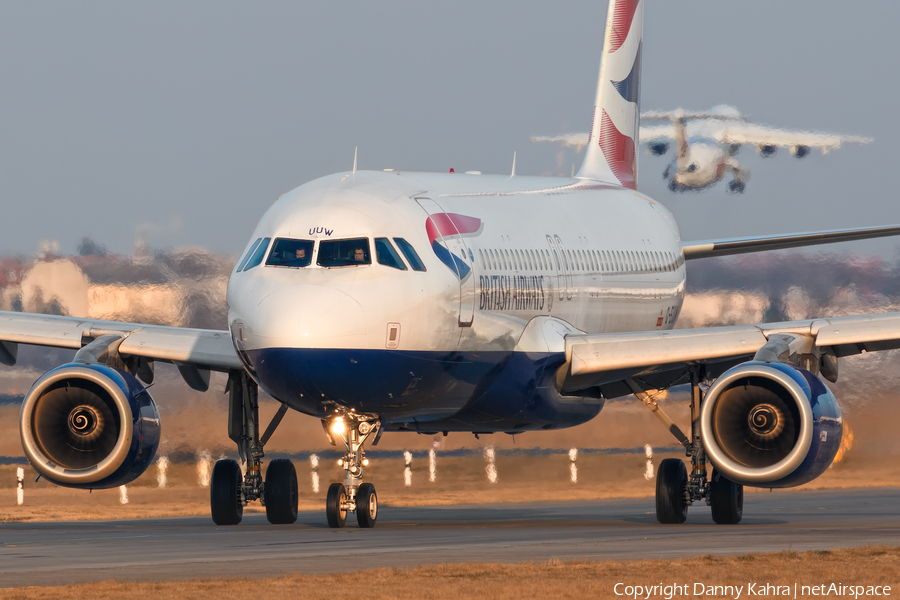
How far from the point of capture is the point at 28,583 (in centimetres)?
1424

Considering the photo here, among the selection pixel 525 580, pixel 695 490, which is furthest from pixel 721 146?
pixel 525 580

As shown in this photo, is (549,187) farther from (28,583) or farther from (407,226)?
(28,583)

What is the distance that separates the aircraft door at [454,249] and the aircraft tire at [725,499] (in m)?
5.15

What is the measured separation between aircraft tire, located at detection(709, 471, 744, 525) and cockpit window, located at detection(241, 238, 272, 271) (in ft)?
25.9

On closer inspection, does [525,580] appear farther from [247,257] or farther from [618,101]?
[618,101]

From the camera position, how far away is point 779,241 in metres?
28.8

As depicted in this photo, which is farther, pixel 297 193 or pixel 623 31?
pixel 623 31

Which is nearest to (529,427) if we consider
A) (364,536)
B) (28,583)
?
(364,536)

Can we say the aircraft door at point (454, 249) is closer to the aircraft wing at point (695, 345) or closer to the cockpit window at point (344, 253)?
the cockpit window at point (344, 253)

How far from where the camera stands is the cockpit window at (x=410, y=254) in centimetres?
2006

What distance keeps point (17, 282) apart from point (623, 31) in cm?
1291

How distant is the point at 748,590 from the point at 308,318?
22.6 ft

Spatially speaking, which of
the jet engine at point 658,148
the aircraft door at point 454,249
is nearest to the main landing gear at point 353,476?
the aircraft door at point 454,249

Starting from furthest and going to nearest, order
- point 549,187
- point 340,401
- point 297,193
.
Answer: point 549,187, point 297,193, point 340,401
